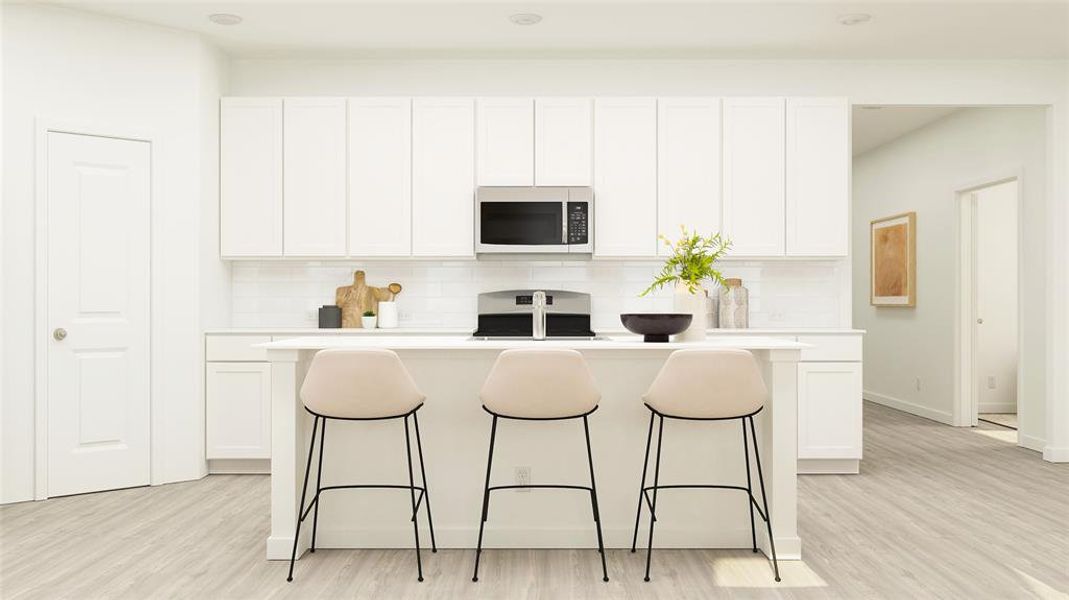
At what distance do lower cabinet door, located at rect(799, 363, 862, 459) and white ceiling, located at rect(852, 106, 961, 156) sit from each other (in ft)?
8.12

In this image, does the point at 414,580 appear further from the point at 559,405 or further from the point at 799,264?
the point at 799,264

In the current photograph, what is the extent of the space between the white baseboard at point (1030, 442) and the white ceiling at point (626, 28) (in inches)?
109

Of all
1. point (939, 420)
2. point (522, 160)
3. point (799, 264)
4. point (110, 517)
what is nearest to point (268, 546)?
point (110, 517)

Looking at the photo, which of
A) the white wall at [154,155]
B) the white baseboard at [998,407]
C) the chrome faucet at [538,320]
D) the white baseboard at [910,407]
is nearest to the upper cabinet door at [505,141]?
the chrome faucet at [538,320]

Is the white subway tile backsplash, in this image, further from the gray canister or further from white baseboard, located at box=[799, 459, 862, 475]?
white baseboard, located at box=[799, 459, 862, 475]

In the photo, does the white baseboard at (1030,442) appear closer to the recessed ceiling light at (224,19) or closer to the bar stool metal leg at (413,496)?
the bar stool metal leg at (413,496)

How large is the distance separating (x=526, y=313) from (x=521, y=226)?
66cm

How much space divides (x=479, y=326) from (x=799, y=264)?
234 centimetres

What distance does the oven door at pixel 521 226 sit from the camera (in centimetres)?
466

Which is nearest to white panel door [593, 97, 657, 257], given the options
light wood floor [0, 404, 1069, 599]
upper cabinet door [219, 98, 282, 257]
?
light wood floor [0, 404, 1069, 599]

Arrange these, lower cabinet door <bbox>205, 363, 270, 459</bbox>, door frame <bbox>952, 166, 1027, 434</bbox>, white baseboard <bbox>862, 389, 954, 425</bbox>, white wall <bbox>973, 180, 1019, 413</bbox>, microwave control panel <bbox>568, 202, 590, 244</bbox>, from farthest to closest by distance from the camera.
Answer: white wall <bbox>973, 180, 1019, 413</bbox> < white baseboard <bbox>862, 389, 954, 425</bbox> < door frame <bbox>952, 166, 1027, 434</bbox> < microwave control panel <bbox>568, 202, 590, 244</bbox> < lower cabinet door <bbox>205, 363, 270, 459</bbox>

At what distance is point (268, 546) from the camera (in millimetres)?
2963

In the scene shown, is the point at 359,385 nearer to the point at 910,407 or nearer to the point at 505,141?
the point at 505,141

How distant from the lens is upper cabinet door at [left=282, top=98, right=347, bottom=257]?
15.5 feet
